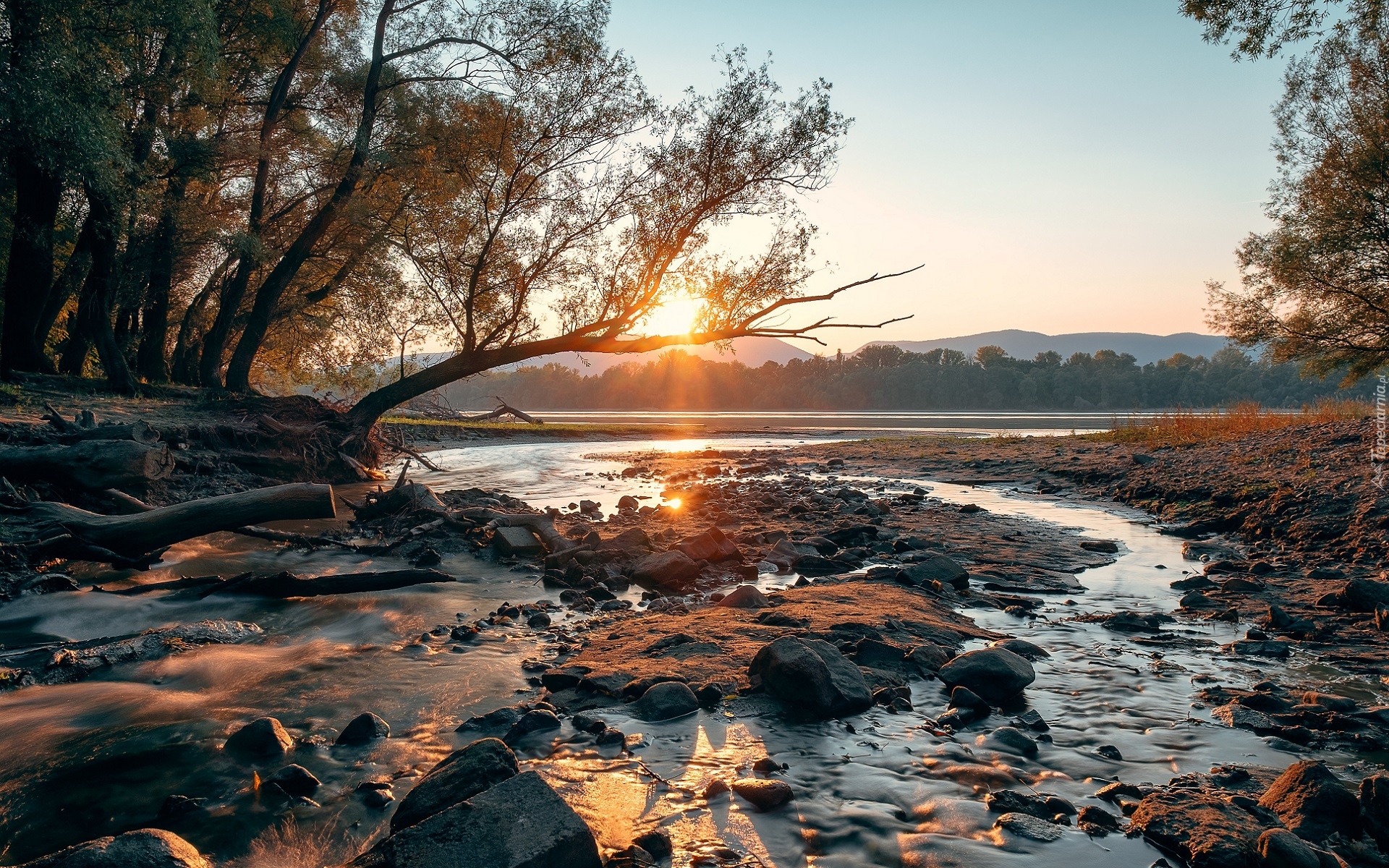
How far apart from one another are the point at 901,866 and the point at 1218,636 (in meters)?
5.21

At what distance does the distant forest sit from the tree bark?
62198 millimetres

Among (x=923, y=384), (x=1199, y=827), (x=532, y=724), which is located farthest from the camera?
(x=923, y=384)

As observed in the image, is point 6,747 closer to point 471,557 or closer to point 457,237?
point 471,557

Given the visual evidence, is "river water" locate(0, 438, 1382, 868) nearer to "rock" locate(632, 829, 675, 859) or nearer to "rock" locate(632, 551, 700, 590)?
"rock" locate(632, 829, 675, 859)

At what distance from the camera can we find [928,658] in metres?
6.13

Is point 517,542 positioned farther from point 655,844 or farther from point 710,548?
point 655,844

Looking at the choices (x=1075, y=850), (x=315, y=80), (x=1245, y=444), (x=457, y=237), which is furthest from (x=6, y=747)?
(x=315, y=80)

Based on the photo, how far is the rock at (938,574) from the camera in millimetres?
9047

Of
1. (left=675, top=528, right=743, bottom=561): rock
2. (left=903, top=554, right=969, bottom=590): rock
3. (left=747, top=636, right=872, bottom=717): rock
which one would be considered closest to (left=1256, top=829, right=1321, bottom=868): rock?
(left=747, top=636, right=872, bottom=717): rock

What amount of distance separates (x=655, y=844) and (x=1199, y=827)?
2.59 metres

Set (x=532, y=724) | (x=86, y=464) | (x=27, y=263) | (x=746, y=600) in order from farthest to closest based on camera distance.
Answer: (x=27, y=263) < (x=86, y=464) < (x=746, y=600) < (x=532, y=724)

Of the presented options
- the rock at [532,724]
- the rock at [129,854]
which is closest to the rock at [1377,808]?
the rock at [532,724]

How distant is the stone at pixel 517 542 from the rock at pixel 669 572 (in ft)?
7.24

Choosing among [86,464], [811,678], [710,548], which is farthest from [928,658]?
[86,464]
